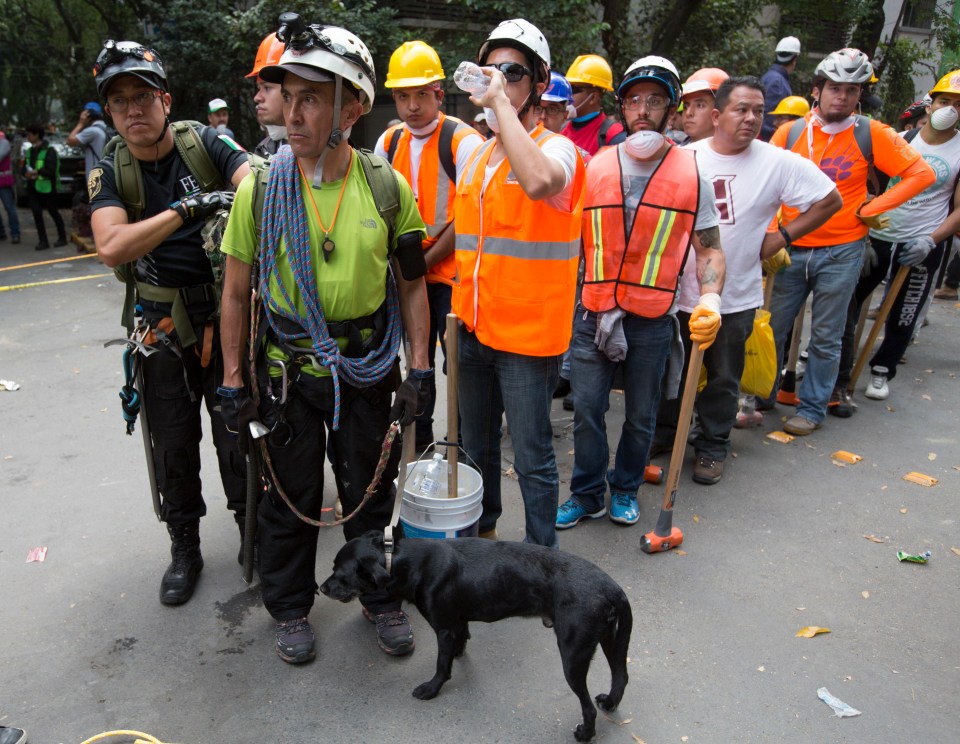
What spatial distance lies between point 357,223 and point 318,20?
9.77 meters

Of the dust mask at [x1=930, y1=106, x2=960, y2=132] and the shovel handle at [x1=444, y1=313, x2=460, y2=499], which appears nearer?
the shovel handle at [x1=444, y1=313, x2=460, y2=499]

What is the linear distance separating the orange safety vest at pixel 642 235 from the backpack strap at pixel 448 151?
0.85m

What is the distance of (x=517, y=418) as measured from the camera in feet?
10.7

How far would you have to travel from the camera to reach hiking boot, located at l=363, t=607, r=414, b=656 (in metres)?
3.07

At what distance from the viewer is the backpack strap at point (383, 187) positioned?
110 inches

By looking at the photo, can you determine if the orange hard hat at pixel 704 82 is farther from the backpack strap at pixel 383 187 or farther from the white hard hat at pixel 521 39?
the backpack strap at pixel 383 187

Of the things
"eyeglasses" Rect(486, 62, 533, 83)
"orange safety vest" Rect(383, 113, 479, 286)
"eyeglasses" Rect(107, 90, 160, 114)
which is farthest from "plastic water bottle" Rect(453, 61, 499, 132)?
"orange safety vest" Rect(383, 113, 479, 286)

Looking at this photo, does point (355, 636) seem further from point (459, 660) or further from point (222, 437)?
point (222, 437)

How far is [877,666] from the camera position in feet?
10.0

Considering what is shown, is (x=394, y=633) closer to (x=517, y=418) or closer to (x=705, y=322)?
(x=517, y=418)

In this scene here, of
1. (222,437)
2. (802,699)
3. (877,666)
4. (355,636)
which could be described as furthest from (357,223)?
(877,666)

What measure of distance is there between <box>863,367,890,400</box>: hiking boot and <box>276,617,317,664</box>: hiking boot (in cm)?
483

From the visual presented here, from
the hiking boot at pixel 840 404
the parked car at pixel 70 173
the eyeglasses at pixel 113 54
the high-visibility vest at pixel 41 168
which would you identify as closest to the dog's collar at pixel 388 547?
the eyeglasses at pixel 113 54

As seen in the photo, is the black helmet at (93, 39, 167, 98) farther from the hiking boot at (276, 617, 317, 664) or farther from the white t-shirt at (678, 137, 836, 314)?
the white t-shirt at (678, 137, 836, 314)
